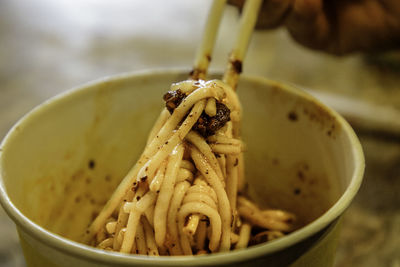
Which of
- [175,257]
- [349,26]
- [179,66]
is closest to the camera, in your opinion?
[175,257]

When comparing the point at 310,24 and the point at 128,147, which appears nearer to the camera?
the point at 128,147

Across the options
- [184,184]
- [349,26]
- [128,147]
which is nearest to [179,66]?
[349,26]

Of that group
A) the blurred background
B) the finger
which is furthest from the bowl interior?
the blurred background

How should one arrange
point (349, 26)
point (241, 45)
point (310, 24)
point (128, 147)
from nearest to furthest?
1. point (241, 45)
2. point (128, 147)
3. point (310, 24)
4. point (349, 26)

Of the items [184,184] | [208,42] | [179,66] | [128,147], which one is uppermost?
[208,42]

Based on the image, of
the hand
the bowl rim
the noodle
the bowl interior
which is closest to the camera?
the bowl rim

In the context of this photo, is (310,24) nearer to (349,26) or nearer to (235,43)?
(349,26)

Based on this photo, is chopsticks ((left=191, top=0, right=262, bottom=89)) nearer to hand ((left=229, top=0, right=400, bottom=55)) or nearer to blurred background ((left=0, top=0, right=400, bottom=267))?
hand ((left=229, top=0, right=400, bottom=55))
